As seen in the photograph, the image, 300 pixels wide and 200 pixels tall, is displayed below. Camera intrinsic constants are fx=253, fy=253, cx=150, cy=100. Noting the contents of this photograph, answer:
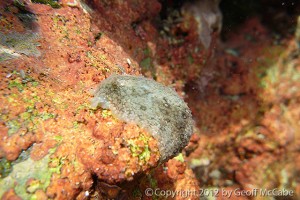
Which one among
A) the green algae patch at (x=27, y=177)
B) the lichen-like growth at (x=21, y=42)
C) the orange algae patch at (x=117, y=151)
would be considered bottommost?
the green algae patch at (x=27, y=177)

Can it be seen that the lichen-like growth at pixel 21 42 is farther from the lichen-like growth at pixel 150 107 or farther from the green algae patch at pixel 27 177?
the green algae patch at pixel 27 177

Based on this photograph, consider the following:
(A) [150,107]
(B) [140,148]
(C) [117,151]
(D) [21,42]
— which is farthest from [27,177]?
(D) [21,42]

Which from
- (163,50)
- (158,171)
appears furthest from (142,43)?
(158,171)

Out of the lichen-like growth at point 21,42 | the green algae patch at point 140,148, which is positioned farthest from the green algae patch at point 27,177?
the lichen-like growth at point 21,42

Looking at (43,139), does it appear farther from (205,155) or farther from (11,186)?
(205,155)

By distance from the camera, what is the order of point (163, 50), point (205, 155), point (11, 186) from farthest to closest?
point (205, 155)
point (163, 50)
point (11, 186)

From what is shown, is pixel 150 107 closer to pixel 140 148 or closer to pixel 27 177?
pixel 140 148

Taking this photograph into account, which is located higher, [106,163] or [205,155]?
[205,155]
